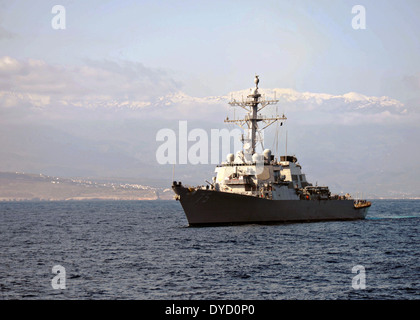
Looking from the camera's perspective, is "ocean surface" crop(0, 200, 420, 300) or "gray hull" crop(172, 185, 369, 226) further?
"gray hull" crop(172, 185, 369, 226)

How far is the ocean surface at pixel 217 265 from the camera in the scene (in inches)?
888

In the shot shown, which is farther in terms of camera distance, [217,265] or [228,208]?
[228,208]

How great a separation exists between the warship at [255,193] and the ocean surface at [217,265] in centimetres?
258

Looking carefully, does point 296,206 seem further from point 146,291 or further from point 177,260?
point 146,291

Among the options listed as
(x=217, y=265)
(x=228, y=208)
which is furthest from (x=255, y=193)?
(x=217, y=265)

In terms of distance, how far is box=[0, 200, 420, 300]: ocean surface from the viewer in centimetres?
2255

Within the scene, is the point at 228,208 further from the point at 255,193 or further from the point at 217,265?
the point at 217,265

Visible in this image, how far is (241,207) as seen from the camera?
49.2 meters

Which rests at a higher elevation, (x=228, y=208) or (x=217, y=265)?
(x=228, y=208)

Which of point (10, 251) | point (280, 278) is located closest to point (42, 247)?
point (10, 251)

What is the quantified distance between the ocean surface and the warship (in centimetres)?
258

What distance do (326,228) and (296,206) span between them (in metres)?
4.81

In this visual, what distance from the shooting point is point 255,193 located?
51.8 metres

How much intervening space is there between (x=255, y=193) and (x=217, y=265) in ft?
75.3
